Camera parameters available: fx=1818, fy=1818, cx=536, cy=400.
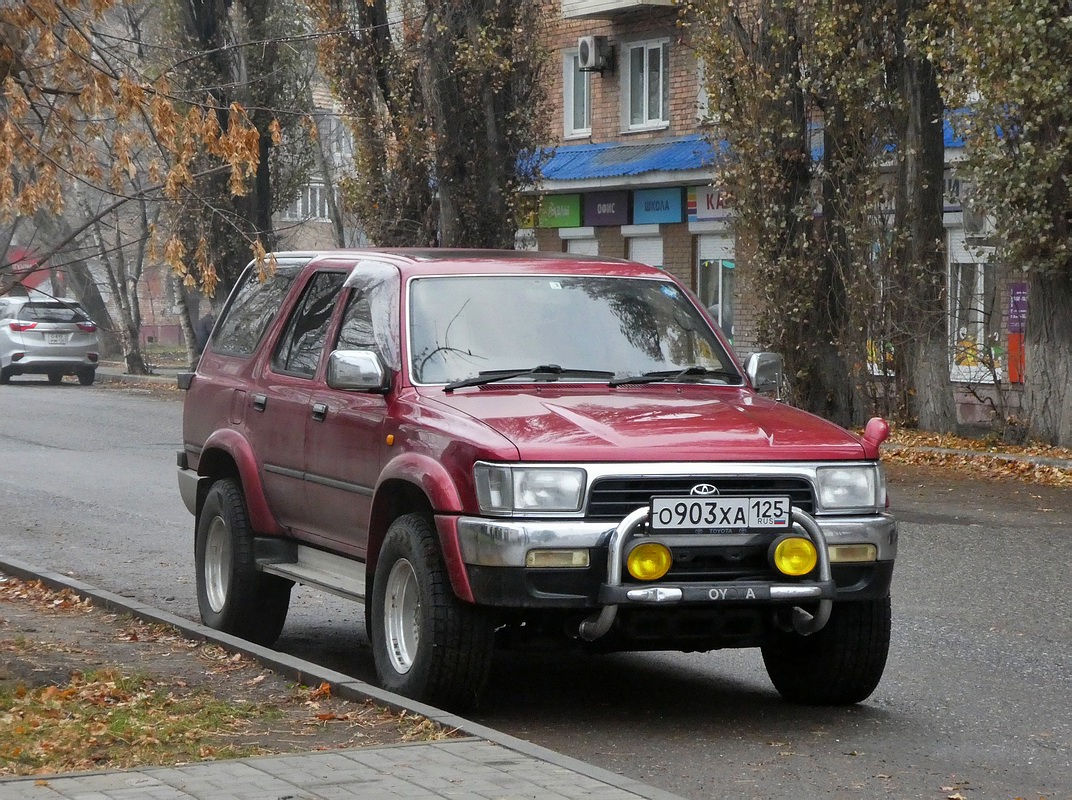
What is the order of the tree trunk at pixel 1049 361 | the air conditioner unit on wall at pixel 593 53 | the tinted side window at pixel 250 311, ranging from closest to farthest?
the tinted side window at pixel 250 311
the tree trunk at pixel 1049 361
the air conditioner unit on wall at pixel 593 53

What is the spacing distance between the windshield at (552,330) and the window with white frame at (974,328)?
13872 millimetres

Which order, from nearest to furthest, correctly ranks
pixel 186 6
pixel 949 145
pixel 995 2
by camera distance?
pixel 995 2 → pixel 949 145 → pixel 186 6

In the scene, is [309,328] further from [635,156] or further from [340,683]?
[635,156]

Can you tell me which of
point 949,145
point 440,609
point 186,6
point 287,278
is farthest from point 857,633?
point 186,6

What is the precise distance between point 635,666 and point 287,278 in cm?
261

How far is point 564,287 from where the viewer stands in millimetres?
7984

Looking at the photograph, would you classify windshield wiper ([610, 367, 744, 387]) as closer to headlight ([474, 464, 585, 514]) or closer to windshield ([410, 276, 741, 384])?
windshield ([410, 276, 741, 384])

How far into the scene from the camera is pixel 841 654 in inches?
282

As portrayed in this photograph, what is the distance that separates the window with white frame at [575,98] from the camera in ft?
119

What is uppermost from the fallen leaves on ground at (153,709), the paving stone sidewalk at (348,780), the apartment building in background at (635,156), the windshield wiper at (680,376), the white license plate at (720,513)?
the apartment building in background at (635,156)

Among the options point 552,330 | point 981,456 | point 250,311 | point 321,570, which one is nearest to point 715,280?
point 981,456

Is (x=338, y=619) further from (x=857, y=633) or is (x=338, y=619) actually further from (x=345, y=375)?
(x=857, y=633)

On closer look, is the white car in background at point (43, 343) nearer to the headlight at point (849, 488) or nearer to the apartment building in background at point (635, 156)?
the apartment building in background at point (635, 156)

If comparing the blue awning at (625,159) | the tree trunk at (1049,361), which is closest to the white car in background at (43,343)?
the blue awning at (625,159)
